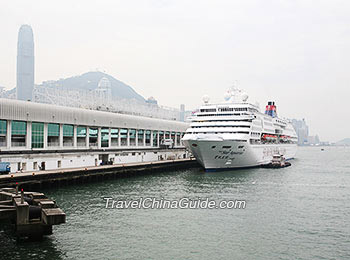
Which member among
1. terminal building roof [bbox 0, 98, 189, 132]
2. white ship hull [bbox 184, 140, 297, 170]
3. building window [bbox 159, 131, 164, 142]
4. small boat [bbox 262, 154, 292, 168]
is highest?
terminal building roof [bbox 0, 98, 189, 132]

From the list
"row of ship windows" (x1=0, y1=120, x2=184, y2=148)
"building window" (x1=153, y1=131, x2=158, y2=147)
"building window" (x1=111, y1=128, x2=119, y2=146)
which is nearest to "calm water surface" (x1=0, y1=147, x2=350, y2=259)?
"row of ship windows" (x1=0, y1=120, x2=184, y2=148)

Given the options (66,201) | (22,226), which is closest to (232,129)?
(66,201)

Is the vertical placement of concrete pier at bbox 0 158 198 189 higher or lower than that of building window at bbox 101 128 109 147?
lower

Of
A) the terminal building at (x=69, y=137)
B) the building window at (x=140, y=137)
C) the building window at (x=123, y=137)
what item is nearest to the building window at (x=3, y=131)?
the terminal building at (x=69, y=137)

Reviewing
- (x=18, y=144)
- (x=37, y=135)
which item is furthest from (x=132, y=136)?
(x=18, y=144)

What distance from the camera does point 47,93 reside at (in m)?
63.2

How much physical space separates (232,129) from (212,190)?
23048 mm

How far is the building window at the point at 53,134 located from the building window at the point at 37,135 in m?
1.39

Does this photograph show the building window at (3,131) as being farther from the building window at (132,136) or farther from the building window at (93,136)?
the building window at (132,136)

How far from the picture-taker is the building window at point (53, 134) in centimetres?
5184

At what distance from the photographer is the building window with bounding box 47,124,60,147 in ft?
170

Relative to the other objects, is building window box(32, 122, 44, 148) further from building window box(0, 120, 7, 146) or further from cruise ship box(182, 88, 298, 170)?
cruise ship box(182, 88, 298, 170)

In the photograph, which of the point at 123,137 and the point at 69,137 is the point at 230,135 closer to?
the point at 123,137

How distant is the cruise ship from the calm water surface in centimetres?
1803
